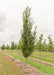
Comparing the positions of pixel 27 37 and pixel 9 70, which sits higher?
pixel 27 37

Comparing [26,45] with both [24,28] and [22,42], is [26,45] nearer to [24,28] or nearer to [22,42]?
[22,42]

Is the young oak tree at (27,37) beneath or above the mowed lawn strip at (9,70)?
above

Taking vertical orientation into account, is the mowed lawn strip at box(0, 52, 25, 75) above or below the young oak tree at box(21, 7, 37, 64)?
below

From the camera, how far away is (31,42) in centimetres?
1148

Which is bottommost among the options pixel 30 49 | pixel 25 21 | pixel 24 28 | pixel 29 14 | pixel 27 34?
pixel 30 49

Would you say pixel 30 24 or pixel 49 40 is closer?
pixel 30 24

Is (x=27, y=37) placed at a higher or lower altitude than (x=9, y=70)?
higher

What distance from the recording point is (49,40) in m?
30.3

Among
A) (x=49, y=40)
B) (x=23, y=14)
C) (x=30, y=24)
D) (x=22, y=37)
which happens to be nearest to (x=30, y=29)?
(x=30, y=24)

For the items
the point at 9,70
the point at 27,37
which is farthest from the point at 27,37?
the point at 9,70

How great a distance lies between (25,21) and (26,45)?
3043 mm

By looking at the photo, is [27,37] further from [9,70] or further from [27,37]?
[9,70]

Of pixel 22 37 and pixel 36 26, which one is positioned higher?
pixel 36 26

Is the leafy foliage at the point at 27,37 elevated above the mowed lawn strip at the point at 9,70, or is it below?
above
